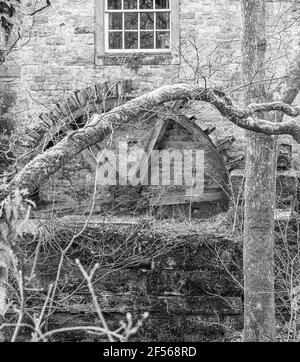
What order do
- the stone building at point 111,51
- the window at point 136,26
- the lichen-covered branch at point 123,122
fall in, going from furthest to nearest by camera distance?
the window at point 136,26 < the stone building at point 111,51 < the lichen-covered branch at point 123,122

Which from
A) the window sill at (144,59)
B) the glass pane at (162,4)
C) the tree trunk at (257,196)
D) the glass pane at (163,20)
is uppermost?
the glass pane at (162,4)

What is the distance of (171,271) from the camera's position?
9680mm

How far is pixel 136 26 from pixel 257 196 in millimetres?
5036

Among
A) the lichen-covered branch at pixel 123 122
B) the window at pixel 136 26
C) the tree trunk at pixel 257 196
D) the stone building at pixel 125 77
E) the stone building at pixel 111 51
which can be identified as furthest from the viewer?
the window at pixel 136 26

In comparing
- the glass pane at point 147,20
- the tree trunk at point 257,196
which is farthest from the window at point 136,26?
the tree trunk at point 257,196

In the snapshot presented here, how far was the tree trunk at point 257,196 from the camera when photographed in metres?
8.33

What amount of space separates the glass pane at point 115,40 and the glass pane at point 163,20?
2.27ft

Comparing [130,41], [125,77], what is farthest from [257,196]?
[130,41]

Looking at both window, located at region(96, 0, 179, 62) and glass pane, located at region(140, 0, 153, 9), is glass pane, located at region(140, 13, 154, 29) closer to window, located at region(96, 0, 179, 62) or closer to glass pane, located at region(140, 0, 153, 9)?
window, located at region(96, 0, 179, 62)

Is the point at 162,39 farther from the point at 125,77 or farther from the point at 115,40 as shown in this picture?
the point at 125,77

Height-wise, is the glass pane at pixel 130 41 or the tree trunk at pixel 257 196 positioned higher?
the glass pane at pixel 130 41

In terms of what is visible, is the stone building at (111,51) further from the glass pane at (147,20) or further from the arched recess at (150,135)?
the arched recess at (150,135)

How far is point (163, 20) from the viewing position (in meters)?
12.3

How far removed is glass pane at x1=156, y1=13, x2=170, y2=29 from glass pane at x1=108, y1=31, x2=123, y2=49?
691mm
